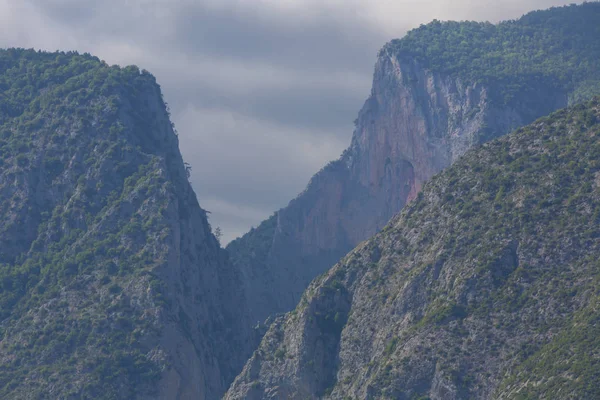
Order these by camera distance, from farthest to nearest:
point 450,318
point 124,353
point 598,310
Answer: point 124,353 < point 450,318 < point 598,310

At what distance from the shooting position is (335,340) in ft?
591

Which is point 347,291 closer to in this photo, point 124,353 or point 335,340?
point 335,340

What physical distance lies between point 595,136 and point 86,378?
61.5m

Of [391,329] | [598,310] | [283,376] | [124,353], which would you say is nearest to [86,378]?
[124,353]

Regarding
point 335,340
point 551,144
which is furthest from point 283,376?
point 551,144

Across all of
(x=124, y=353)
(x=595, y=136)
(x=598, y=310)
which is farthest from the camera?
(x=124, y=353)

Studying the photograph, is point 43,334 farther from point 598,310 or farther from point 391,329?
point 598,310

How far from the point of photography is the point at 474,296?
166000 mm

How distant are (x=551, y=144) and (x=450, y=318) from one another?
2652 cm

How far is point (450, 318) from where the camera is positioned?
16488 cm

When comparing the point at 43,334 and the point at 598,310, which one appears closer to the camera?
the point at 598,310

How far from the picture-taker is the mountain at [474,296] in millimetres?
156375

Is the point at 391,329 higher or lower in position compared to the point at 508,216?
lower

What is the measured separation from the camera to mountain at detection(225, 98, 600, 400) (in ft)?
513
